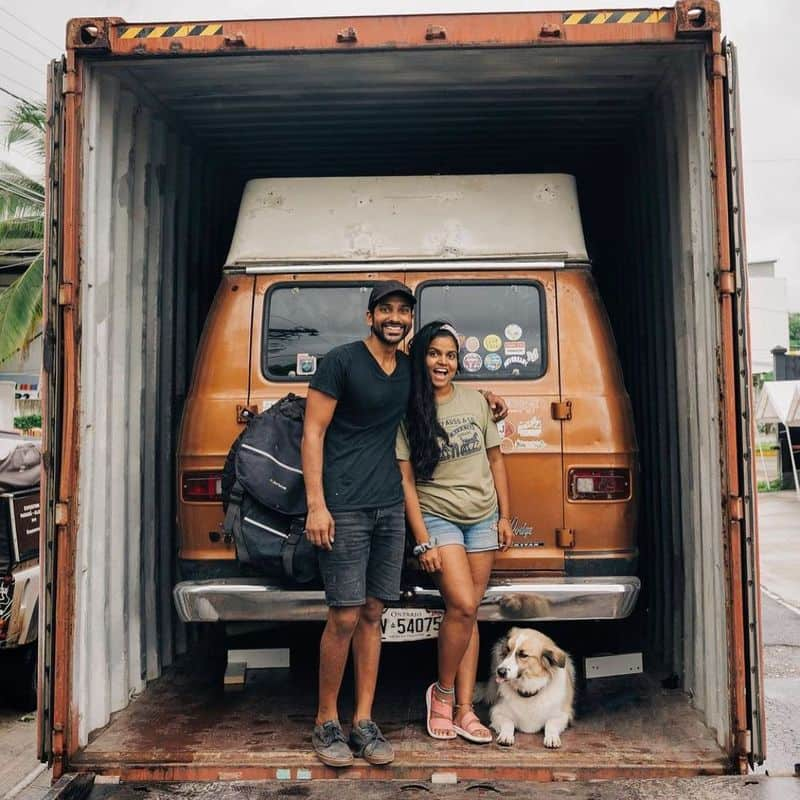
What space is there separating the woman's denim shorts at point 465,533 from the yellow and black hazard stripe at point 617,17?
223 centimetres

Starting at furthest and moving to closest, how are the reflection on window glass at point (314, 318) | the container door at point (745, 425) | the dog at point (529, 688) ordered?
the reflection on window glass at point (314, 318) < the dog at point (529, 688) < the container door at point (745, 425)

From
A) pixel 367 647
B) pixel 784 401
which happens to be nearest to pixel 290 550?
pixel 367 647

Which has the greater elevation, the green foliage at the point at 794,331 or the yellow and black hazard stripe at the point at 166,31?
the green foliage at the point at 794,331

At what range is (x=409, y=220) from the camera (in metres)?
4.88

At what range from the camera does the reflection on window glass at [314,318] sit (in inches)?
189

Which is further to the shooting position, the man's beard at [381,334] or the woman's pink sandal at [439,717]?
the woman's pink sandal at [439,717]

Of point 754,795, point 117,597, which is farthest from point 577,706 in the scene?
point 117,597

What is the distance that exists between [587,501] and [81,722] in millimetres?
2524

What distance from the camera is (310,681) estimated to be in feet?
17.1

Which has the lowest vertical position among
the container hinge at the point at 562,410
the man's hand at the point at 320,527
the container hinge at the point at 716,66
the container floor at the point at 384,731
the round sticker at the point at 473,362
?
the container floor at the point at 384,731

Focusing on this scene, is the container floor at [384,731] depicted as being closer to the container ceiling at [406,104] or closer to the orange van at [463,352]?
the orange van at [463,352]

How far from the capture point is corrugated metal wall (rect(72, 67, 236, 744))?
417cm

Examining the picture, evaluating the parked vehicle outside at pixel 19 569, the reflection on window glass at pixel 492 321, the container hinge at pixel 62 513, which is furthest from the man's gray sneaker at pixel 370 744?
the parked vehicle outside at pixel 19 569

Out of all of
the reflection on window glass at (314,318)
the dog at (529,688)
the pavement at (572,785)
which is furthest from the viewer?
the reflection on window glass at (314,318)
